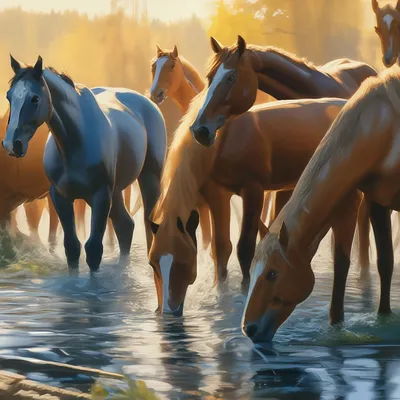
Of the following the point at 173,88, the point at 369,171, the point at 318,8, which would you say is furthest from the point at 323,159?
the point at 318,8

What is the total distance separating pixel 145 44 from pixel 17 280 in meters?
15.6

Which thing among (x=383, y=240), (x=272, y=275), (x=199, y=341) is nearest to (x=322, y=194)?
(x=272, y=275)

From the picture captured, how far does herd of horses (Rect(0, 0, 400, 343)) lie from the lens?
6.30 meters

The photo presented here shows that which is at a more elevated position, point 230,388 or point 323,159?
point 323,159

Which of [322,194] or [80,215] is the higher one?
[322,194]

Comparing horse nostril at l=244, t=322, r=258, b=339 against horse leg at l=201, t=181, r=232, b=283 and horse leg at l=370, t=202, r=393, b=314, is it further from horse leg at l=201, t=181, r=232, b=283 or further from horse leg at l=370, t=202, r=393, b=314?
horse leg at l=201, t=181, r=232, b=283

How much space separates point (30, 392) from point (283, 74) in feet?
14.2

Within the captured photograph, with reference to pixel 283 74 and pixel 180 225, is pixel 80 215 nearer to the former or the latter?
pixel 283 74

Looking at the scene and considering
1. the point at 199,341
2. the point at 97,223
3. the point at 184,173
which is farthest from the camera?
the point at 97,223

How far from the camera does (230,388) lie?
5355 mm

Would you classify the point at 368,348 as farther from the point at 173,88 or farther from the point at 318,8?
the point at 318,8

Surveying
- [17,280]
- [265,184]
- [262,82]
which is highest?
[262,82]

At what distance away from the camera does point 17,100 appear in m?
8.98

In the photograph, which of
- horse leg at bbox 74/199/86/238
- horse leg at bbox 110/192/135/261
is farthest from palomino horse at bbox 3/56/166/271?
horse leg at bbox 74/199/86/238
